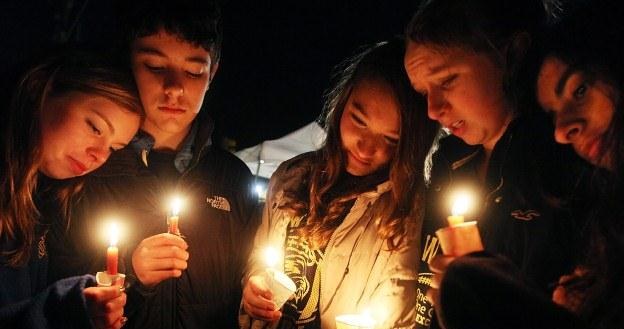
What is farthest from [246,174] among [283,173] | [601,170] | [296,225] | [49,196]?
[601,170]

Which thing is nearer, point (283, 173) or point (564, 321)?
point (564, 321)

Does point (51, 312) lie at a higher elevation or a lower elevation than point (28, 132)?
lower

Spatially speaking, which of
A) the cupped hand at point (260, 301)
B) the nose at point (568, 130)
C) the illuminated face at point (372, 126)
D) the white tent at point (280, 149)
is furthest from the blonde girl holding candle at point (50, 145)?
the white tent at point (280, 149)

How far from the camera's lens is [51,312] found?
213cm

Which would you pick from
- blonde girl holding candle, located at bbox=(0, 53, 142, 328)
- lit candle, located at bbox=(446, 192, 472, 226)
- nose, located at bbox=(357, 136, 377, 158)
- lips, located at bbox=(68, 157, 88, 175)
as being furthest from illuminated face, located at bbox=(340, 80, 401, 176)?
lips, located at bbox=(68, 157, 88, 175)

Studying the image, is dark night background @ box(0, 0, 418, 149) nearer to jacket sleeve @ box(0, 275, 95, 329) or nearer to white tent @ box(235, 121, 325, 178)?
white tent @ box(235, 121, 325, 178)

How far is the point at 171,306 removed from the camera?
3.20 meters

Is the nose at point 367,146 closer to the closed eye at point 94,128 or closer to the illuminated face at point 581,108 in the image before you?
the illuminated face at point 581,108

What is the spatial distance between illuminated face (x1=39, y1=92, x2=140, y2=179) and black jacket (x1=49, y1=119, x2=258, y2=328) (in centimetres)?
40

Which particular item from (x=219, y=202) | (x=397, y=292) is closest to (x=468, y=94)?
(x=397, y=292)

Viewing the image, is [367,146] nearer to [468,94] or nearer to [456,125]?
[456,125]

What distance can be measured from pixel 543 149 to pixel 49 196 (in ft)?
10.3

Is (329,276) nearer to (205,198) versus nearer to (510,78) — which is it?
(205,198)

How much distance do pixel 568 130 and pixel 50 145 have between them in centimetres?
294
